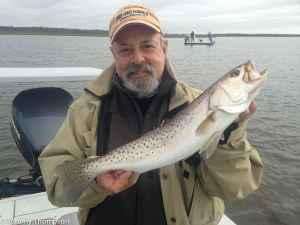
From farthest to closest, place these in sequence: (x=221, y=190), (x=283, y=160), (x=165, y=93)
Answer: (x=283, y=160) < (x=165, y=93) < (x=221, y=190)

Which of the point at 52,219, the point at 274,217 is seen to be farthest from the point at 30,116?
the point at 274,217

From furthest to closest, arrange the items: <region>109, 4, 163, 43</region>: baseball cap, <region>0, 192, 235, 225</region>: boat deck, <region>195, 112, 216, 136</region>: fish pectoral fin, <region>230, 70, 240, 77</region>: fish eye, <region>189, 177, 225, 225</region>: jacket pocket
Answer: <region>0, 192, 235, 225</region>: boat deck < <region>109, 4, 163, 43</region>: baseball cap < <region>189, 177, 225, 225</region>: jacket pocket < <region>230, 70, 240, 77</region>: fish eye < <region>195, 112, 216, 136</region>: fish pectoral fin

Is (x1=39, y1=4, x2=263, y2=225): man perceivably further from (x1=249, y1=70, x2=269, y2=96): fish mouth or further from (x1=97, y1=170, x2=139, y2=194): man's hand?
(x1=249, y1=70, x2=269, y2=96): fish mouth

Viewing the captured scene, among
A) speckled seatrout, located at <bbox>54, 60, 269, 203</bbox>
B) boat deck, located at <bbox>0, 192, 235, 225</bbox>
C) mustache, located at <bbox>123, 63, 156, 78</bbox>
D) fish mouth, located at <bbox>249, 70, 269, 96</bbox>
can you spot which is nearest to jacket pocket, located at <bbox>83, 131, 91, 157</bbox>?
speckled seatrout, located at <bbox>54, 60, 269, 203</bbox>

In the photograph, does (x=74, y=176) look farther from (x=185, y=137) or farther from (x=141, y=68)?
(x=141, y=68)

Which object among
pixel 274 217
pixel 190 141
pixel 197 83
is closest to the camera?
pixel 190 141

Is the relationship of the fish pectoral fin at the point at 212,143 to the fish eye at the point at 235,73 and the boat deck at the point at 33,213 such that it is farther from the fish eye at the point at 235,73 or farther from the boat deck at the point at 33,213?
the boat deck at the point at 33,213

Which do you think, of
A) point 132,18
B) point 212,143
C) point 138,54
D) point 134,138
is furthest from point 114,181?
point 132,18

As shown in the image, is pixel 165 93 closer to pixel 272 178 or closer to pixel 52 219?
pixel 52 219

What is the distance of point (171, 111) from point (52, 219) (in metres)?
2.45

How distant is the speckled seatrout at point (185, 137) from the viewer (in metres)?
2.01

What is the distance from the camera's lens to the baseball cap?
2.57 meters

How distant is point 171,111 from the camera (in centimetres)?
259

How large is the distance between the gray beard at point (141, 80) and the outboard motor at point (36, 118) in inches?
81.5
